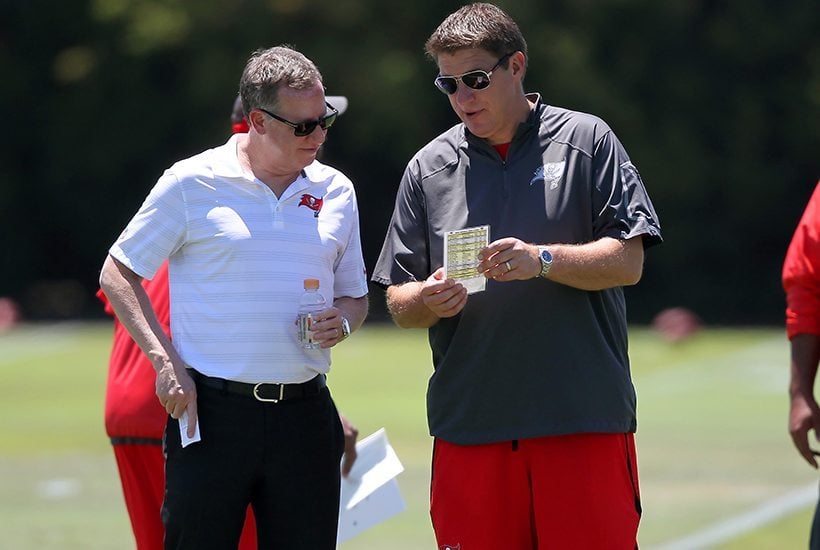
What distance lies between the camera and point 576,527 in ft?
16.1

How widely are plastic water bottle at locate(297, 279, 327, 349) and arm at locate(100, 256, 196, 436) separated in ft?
1.31

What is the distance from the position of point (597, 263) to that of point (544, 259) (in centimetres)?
20

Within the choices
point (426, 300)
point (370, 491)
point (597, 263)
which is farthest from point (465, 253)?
point (370, 491)

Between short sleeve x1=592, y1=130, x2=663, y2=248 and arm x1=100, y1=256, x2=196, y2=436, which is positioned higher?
short sleeve x1=592, y1=130, x2=663, y2=248

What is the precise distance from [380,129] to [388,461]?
25.1 metres

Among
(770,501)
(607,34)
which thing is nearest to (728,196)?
(607,34)

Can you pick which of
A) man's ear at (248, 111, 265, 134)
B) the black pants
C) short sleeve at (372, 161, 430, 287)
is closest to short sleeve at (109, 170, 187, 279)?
man's ear at (248, 111, 265, 134)

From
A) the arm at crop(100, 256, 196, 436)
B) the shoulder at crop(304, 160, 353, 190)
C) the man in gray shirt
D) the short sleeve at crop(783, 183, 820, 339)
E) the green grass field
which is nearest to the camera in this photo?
the arm at crop(100, 256, 196, 436)

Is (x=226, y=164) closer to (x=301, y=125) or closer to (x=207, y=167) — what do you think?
(x=207, y=167)

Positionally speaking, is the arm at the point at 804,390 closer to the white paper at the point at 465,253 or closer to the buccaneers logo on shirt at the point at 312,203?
the white paper at the point at 465,253

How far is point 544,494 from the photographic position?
4934 mm

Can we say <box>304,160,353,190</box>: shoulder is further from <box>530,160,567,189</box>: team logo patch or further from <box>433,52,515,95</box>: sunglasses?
<box>530,160,567,189</box>: team logo patch

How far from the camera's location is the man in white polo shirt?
16.0 ft

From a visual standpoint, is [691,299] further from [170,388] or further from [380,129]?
[170,388]
